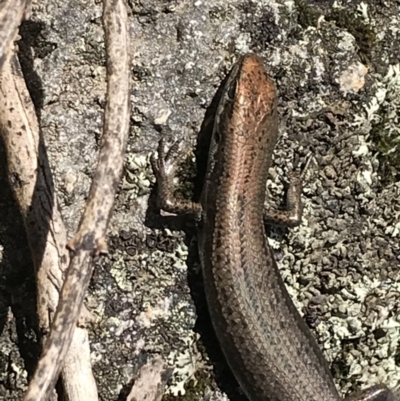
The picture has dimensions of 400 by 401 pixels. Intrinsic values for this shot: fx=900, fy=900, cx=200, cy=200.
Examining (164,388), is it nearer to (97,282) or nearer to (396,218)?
(97,282)

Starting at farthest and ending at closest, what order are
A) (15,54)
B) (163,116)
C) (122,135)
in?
1. (163,116)
2. (15,54)
3. (122,135)

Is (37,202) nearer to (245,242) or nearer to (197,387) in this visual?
(245,242)

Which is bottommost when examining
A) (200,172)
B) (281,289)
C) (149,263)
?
(281,289)

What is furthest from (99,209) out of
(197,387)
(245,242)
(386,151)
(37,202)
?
(386,151)

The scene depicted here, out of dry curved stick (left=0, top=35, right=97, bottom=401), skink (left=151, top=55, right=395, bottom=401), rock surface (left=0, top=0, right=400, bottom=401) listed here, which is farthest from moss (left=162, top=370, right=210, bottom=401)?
dry curved stick (left=0, top=35, right=97, bottom=401)

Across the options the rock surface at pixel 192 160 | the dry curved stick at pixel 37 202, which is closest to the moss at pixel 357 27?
the rock surface at pixel 192 160

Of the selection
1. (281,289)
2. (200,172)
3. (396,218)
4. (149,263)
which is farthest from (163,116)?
(396,218)
